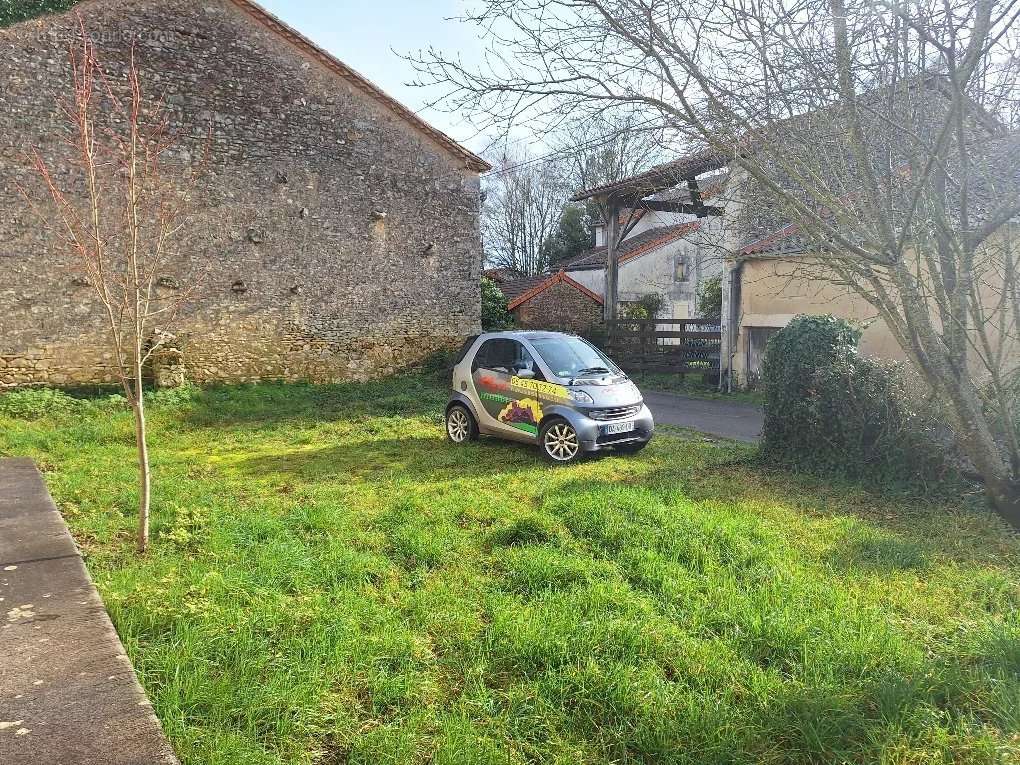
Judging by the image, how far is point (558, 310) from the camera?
81.4 ft

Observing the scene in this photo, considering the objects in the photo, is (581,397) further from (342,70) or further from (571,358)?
(342,70)

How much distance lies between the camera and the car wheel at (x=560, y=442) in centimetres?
724

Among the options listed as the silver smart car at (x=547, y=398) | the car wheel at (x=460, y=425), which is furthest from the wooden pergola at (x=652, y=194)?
the car wheel at (x=460, y=425)

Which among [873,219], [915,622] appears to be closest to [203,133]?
[873,219]

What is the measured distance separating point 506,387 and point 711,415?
5.51 meters

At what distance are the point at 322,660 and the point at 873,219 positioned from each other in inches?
142

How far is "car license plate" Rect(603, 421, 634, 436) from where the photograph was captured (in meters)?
7.36

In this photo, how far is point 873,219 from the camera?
11.1ft

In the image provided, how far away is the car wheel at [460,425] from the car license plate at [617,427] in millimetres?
1884

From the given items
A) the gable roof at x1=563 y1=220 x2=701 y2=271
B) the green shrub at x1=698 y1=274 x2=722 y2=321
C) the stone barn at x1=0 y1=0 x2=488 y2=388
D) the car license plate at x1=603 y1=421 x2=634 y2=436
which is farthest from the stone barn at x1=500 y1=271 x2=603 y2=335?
the car license plate at x1=603 y1=421 x2=634 y2=436

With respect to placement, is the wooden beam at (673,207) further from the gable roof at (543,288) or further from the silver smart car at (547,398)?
the gable roof at (543,288)

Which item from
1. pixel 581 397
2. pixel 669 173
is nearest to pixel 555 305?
pixel 581 397

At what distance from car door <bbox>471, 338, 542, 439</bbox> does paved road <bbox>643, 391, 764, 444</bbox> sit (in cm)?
347

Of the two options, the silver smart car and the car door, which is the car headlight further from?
the car door
